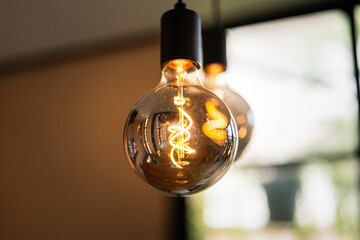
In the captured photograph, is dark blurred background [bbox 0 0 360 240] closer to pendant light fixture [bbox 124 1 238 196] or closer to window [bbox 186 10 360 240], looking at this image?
window [bbox 186 10 360 240]

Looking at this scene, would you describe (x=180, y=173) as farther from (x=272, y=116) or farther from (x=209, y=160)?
(x=272, y=116)

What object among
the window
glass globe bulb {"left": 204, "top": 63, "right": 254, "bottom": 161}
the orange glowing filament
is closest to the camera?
the orange glowing filament

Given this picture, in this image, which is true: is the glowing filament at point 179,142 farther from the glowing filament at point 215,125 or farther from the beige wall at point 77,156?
the beige wall at point 77,156

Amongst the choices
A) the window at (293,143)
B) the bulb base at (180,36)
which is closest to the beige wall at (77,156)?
the window at (293,143)

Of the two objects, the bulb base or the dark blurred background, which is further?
the dark blurred background

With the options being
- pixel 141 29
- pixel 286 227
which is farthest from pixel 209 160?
pixel 141 29

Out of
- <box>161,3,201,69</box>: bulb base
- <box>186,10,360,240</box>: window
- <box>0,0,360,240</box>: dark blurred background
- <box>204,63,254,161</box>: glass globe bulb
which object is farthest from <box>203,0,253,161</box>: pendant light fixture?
<box>186,10,360,240</box>: window

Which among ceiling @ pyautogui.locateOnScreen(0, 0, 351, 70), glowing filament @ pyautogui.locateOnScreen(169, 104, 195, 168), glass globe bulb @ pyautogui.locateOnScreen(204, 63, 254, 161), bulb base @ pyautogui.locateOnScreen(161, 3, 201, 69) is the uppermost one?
ceiling @ pyautogui.locateOnScreen(0, 0, 351, 70)

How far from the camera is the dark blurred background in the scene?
6.84 feet

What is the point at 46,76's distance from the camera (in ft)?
9.03

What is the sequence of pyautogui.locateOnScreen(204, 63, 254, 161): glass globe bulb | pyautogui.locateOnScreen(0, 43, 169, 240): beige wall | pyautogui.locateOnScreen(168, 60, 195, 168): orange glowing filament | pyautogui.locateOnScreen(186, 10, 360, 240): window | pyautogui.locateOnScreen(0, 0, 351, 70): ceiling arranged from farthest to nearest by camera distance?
pyautogui.locateOnScreen(0, 43, 169, 240): beige wall
pyautogui.locateOnScreen(0, 0, 351, 70): ceiling
pyautogui.locateOnScreen(186, 10, 360, 240): window
pyautogui.locateOnScreen(204, 63, 254, 161): glass globe bulb
pyautogui.locateOnScreen(168, 60, 195, 168): orange glowing filament

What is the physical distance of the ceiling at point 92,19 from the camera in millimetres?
2188

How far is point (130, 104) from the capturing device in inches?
98.0

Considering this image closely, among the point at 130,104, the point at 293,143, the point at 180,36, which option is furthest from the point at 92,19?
the point at 180,36
